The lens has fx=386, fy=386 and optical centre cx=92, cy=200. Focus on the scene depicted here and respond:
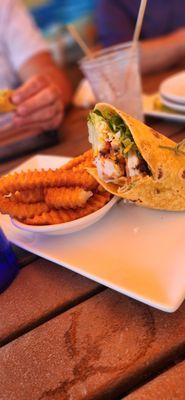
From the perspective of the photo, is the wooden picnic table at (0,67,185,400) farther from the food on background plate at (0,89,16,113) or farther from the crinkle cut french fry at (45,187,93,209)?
the food on background plate at (0,89,16,113)

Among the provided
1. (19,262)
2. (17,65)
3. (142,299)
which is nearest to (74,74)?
(17,65)

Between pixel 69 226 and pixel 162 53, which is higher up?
pixel 69 226

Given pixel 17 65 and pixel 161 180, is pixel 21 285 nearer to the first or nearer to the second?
pixel 161 180

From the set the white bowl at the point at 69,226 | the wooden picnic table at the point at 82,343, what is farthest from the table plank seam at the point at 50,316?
the white bowl at the point at 69,226

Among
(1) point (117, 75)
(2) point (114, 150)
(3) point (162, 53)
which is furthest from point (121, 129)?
(3) point (162, 53)

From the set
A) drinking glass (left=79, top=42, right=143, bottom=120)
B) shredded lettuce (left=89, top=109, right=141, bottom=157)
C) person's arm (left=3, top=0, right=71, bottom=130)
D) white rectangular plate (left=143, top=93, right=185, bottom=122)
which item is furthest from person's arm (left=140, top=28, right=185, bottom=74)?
shredded lettuce (left=89, top=109, right=141, bottom=157)

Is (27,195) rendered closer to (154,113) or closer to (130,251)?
(130,251)

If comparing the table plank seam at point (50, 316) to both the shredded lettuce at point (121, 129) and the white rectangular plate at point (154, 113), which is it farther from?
the white rectangular plate at point (154, 113)
